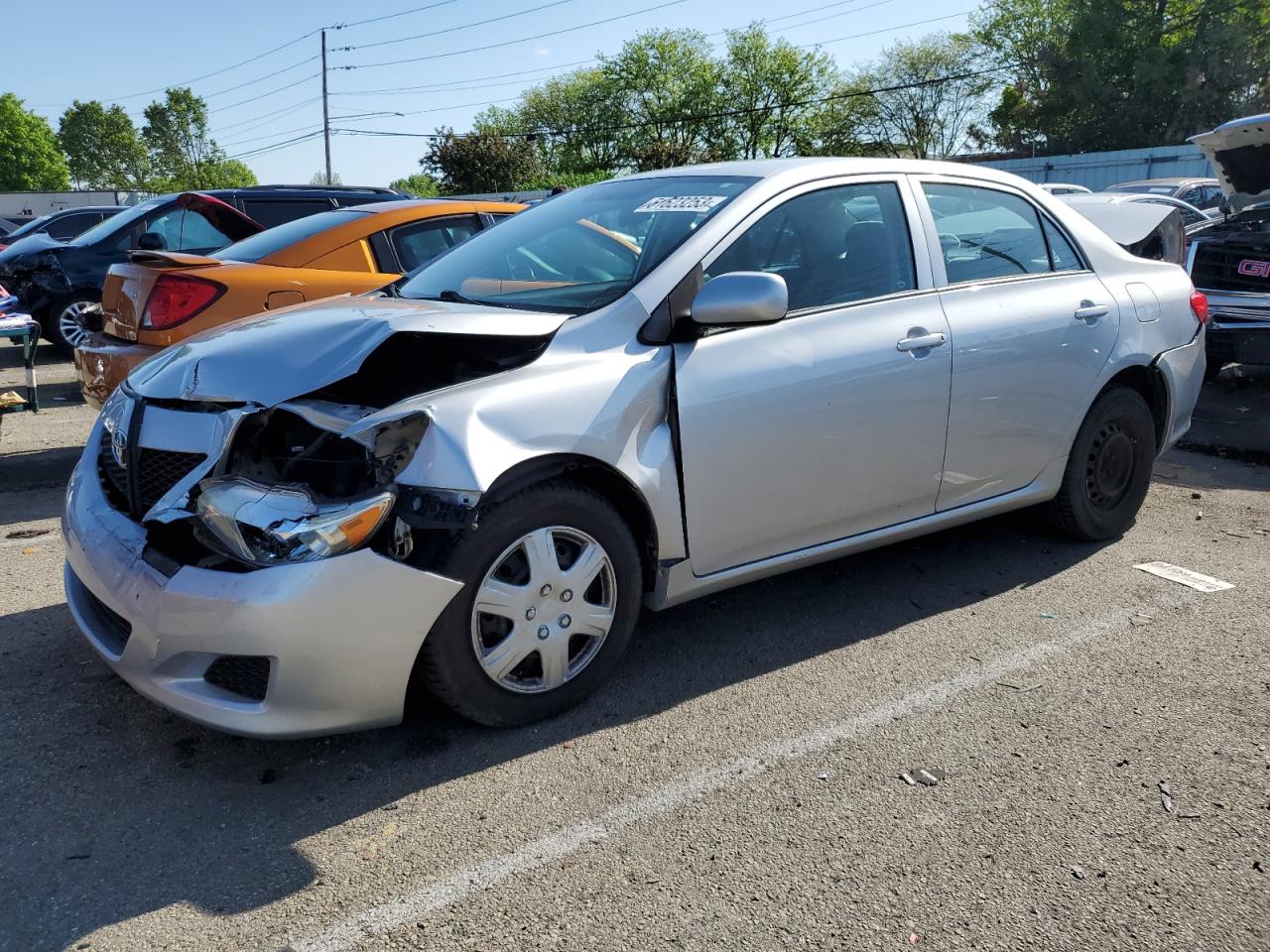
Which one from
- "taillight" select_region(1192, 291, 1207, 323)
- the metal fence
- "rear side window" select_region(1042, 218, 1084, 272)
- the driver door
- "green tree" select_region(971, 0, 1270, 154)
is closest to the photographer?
the driver door

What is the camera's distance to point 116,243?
10539 mm

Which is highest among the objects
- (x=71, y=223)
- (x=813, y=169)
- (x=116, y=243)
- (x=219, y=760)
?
(x=71, y=223)

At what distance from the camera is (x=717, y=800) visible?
2.79 meters

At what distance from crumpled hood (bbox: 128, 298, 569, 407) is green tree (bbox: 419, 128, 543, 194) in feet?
171

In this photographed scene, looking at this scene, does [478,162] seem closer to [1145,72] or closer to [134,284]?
[1145,72]

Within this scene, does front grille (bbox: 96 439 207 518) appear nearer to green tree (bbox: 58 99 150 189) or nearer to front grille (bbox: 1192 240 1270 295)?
front grille (bbox: 1192 240 1270 295)

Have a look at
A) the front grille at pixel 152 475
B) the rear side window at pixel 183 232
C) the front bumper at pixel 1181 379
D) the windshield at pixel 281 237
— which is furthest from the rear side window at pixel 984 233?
the rear side window at pixel 183 232

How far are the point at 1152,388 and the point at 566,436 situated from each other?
10.8 ft

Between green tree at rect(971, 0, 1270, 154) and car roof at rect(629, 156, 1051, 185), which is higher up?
green tree at rect(971, 0, 1270, 154)

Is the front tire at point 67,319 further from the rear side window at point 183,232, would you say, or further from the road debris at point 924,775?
the road debris at point 924,775

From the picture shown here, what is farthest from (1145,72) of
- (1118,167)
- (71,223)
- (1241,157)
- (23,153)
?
(23,153)

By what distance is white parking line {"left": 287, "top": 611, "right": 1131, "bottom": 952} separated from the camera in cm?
230

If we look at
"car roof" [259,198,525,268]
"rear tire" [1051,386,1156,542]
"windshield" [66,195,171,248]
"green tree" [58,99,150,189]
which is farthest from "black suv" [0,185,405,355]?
"green tree" [58,99,150,189]

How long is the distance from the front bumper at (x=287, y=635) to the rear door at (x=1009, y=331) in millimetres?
2273
